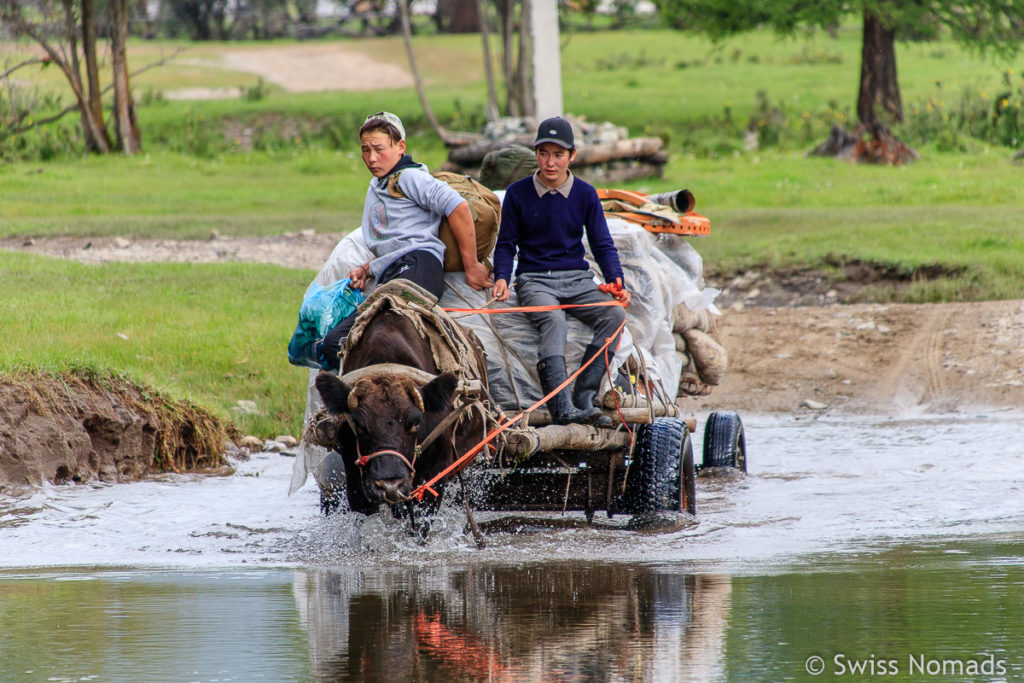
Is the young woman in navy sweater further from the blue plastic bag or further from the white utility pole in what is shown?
the white utility pole

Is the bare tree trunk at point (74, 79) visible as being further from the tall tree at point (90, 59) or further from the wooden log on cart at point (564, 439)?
the wooden log on cart at point (564, 439)

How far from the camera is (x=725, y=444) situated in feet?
35.6

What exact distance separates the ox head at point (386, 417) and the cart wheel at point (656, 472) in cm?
165

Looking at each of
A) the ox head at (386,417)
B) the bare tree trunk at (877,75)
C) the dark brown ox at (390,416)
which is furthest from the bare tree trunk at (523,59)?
the ox head at (386,417)

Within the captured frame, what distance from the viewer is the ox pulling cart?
696 cm

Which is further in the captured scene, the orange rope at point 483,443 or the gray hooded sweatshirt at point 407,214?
the gray hooded sweatshirt at point 407,214

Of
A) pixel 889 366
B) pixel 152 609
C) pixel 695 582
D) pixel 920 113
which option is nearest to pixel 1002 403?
pixel 889 366

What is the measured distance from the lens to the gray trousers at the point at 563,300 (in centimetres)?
819

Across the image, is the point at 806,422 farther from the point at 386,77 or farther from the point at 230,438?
the point at 386,77

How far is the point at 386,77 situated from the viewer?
156ft

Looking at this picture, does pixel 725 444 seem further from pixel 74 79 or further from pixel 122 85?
pixel 74 79

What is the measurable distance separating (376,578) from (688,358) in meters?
5.25

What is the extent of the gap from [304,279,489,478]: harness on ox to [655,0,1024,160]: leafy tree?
23270mm

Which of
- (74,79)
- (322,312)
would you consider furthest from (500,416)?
(74,79)
